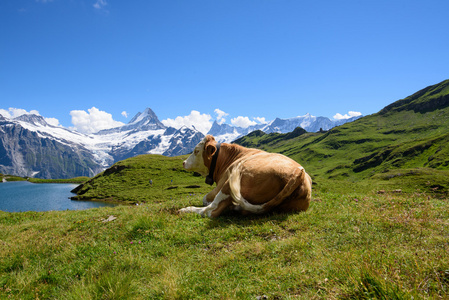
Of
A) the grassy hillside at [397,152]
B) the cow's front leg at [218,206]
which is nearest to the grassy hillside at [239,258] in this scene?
the cow's front leg at [218,206]

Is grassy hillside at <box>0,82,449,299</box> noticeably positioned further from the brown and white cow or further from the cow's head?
the cow's head

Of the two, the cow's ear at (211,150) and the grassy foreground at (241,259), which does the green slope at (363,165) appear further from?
the grassy foreground at (241,259)

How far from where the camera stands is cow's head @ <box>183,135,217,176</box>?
11.3 meters

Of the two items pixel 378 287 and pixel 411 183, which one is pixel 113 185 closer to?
pixel 411 183

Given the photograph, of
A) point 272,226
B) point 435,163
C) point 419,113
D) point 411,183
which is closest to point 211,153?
point 272,226

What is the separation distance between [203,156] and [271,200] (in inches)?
184

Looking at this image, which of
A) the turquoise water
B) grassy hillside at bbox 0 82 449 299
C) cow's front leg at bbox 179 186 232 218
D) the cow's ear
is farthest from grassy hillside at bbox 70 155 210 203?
grassy hillside at bbox 0 82 449 299

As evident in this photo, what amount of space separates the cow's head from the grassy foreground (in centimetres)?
367

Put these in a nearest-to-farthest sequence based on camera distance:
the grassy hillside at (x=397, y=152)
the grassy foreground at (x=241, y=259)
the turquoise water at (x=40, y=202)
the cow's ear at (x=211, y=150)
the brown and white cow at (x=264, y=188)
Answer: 1. the grassy foreground at (x=241, y=259)
2. the brown and white cow at (x=264, y=188)
3. the cow's ear at (x=211, y=150)
4. the turquoise water at (x=40, y=202)
5. the grassy hillside at (x=397, y=152)

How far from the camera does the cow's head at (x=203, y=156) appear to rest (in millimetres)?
11281

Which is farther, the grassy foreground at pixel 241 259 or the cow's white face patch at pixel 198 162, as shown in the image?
the cow's white face patch at pixel 198 162

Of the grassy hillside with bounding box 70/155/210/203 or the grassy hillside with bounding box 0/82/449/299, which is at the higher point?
the grassy hillside with bounding box 0/82/449/299

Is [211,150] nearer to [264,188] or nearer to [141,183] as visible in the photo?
[264,188]

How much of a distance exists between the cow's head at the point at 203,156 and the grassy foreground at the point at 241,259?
367 cm
